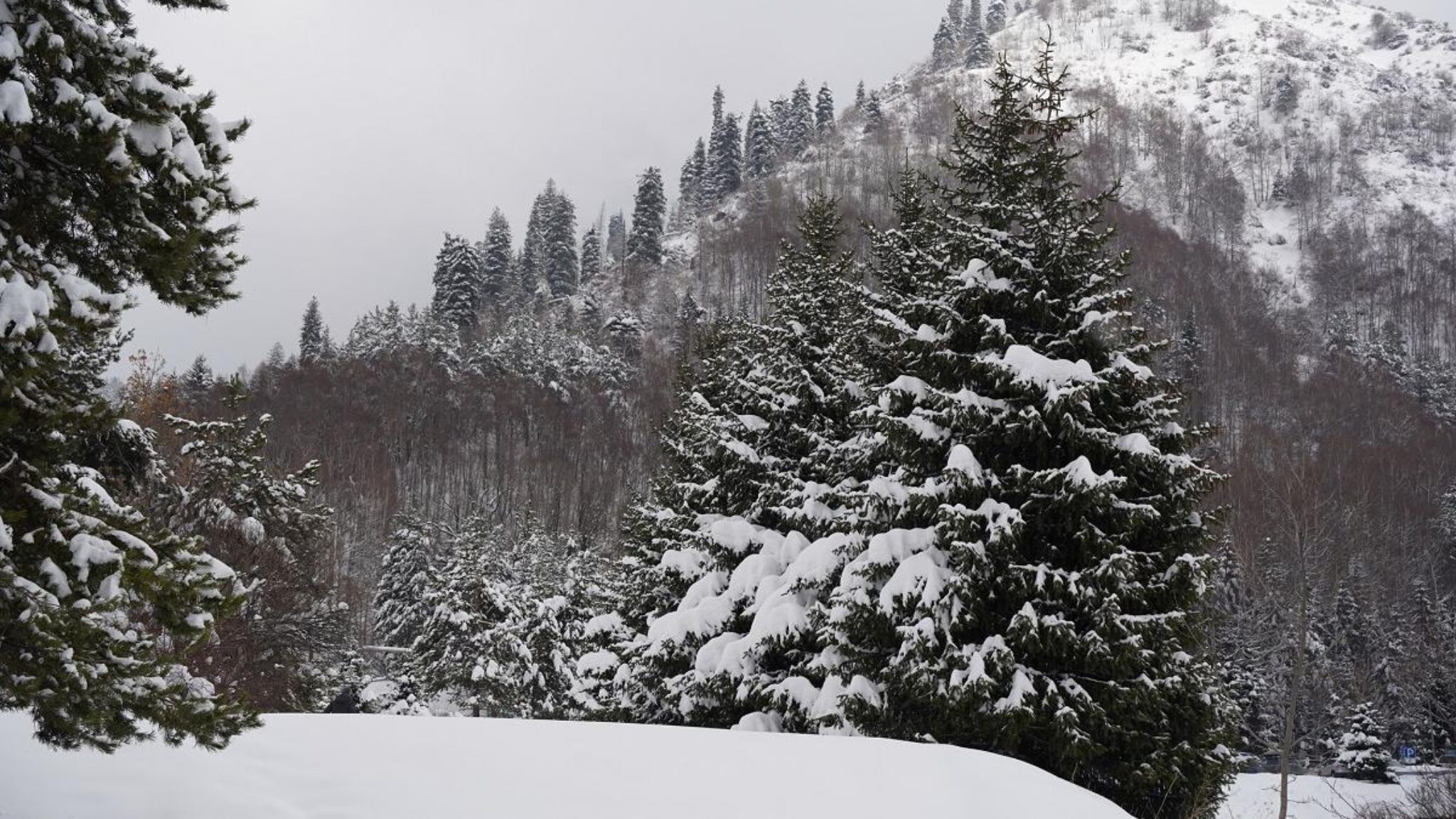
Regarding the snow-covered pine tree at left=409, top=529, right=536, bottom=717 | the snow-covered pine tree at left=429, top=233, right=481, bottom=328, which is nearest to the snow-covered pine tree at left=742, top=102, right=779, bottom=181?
the snow-covered pine tree at left=429, top=233, right=481, bottom=328

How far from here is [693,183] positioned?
131125 mm

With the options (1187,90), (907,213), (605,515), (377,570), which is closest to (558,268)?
(605,515)

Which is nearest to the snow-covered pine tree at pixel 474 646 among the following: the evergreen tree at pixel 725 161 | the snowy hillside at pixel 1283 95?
the evergreen tree at pixel 725 161

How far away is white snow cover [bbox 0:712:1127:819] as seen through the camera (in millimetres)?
4668

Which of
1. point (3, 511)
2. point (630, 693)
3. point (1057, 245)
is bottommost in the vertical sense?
point (630, 693)

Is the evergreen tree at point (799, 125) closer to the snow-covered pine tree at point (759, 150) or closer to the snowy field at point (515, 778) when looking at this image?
the snow-covered pine tree at point (759, 150)

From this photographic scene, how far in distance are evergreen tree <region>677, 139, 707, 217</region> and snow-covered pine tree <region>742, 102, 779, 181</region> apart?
646cm

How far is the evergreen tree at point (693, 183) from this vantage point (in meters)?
129

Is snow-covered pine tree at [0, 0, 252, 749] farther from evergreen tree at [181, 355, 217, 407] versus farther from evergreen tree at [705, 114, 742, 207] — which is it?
evergreen tree at [705, 114, 742, 207]

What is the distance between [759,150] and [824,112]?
58.4 ft

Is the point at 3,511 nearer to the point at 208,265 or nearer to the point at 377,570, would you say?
the point at 208,265

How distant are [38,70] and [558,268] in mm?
111398

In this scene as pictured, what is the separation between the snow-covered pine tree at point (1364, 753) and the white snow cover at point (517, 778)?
32593mm

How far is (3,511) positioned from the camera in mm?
3480
